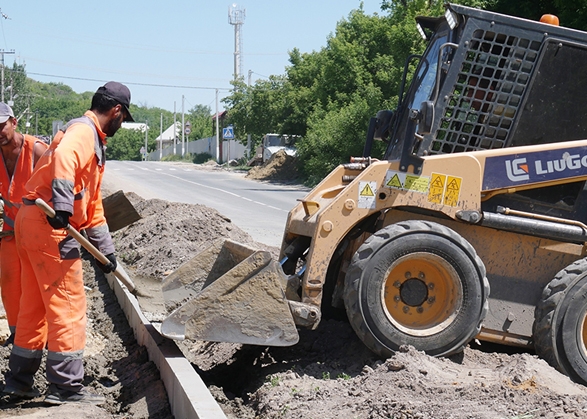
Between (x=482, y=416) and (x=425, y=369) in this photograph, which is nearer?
(x=482, y=416)

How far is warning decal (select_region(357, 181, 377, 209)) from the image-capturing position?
454 centimetres

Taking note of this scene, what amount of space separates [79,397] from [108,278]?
3.84 m

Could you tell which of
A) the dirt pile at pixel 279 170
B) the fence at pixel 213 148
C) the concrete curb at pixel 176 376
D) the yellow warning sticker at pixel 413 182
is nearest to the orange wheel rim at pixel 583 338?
the yellow warning sticker at pixel 413 182

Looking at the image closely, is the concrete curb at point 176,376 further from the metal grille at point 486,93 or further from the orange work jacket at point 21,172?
the metal grille at point 486,93

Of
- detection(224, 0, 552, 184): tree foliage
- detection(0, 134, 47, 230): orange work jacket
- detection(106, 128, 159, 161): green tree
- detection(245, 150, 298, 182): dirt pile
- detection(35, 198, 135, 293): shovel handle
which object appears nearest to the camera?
detection(35, 198, 135, 293): shovel handle

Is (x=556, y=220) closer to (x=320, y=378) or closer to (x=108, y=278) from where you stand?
(x=320, y=378)

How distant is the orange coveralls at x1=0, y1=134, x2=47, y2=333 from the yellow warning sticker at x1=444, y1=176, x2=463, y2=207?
3057 mm

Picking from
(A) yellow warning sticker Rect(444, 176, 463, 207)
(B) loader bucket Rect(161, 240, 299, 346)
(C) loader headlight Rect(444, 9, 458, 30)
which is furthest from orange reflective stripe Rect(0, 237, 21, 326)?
(C) loader headlight Rect(444, 9, 458, 30)

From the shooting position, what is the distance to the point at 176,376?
4.11 meters

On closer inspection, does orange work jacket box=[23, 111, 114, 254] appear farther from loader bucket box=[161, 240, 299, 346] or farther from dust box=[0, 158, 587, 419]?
dust box=[0, 158, 587, 419]

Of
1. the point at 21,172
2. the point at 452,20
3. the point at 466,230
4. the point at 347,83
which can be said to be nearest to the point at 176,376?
the point at 21,172

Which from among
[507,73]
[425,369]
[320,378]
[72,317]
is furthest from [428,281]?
[72,317]

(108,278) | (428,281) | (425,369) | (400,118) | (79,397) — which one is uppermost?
(400,118)

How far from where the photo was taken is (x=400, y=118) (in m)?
5.87
